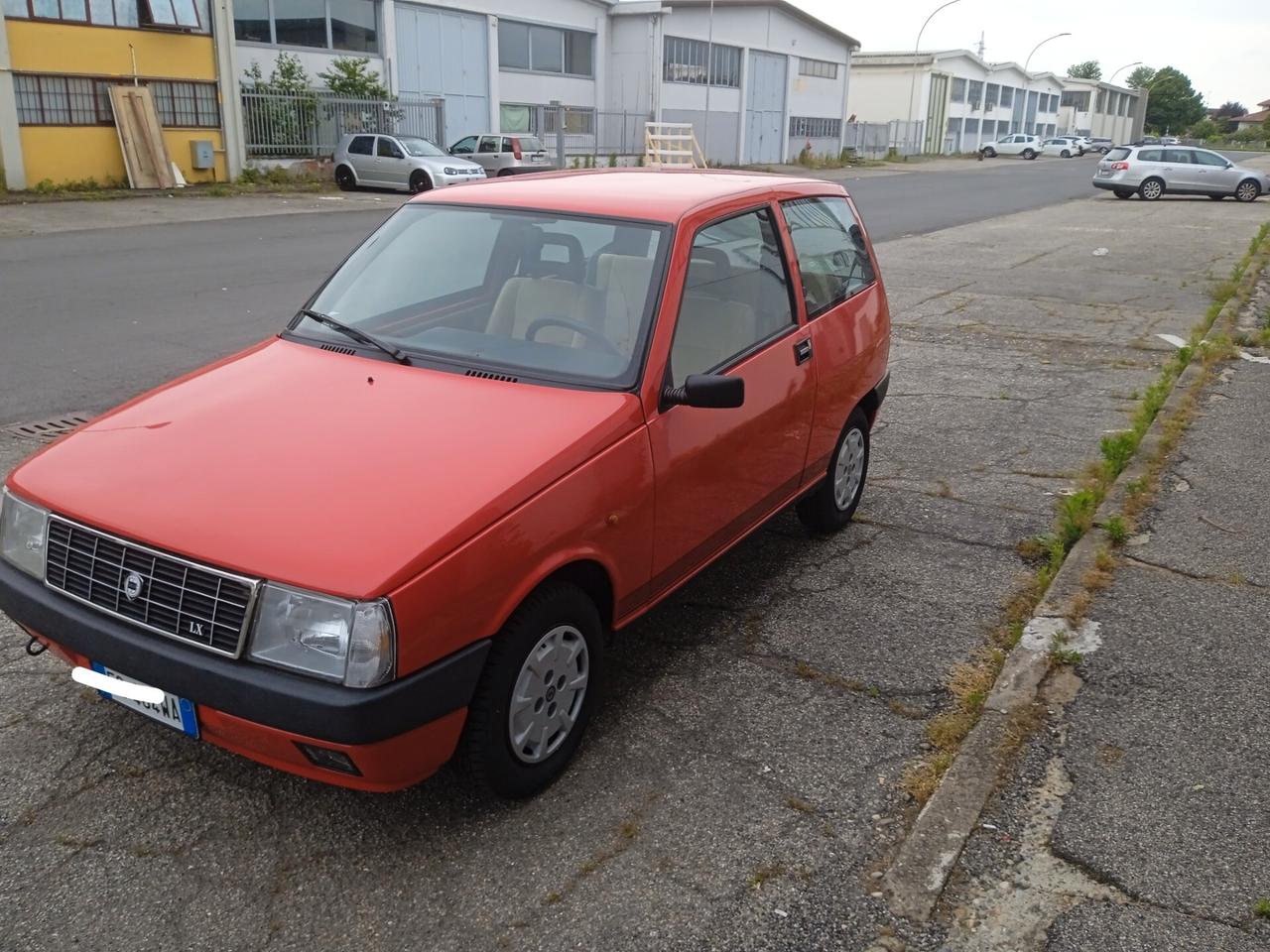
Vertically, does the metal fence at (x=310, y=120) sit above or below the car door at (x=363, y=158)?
above

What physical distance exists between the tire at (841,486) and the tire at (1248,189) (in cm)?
3181

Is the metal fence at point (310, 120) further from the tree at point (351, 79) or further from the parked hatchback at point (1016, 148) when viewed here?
the parked hatchback at point (1016, 148)

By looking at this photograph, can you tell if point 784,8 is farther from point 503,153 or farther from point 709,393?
point 709,393

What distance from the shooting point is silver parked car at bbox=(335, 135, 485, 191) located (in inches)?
1059

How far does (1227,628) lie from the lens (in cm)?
443

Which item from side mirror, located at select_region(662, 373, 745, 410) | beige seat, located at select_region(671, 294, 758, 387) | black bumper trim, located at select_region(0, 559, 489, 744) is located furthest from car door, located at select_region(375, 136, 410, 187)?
black bumper trim, located at select_region(0, 559, 489, 744)

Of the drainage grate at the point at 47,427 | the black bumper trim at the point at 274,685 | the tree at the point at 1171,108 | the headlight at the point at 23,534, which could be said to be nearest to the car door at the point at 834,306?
the black bumper trim at the point at 274,685

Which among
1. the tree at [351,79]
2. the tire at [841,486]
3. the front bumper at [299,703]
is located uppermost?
the tree at [351,79]

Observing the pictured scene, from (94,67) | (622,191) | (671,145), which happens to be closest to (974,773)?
(622,191)

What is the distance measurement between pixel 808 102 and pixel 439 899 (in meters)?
58.7

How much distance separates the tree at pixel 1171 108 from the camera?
14425 cm

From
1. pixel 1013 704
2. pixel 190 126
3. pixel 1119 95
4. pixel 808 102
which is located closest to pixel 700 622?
pixel 1013 704

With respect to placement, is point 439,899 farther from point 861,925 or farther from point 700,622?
point 700,622

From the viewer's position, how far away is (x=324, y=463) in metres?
3.15
